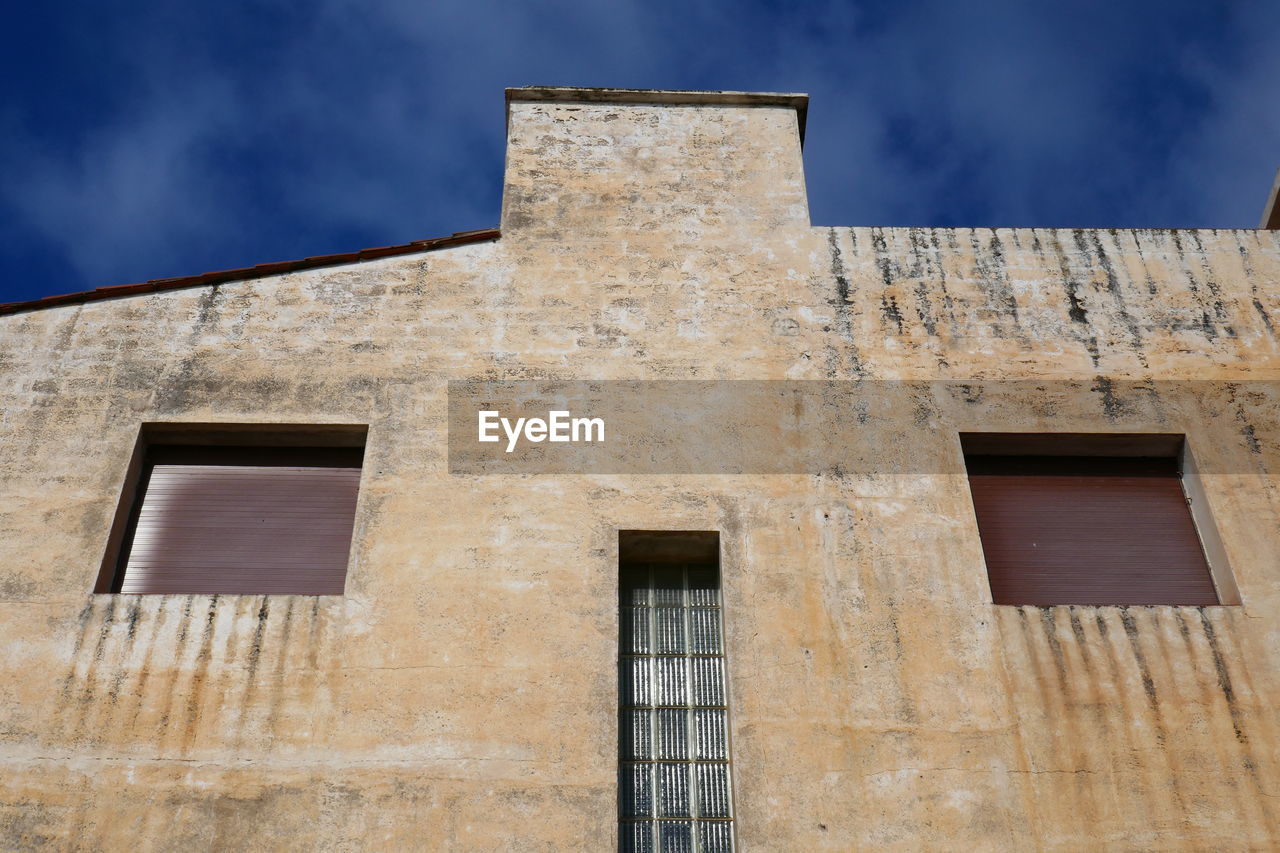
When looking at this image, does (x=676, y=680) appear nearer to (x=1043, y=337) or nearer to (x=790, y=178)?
(x=1043, y=337)

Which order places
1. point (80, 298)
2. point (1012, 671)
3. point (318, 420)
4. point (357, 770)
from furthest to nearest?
point (80, 298) → point (318, 420) → point (1012, 671) → point (357, 770)

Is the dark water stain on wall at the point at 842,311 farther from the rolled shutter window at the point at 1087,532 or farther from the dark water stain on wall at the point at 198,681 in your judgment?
the dark water stain on wall at the point at 198,681

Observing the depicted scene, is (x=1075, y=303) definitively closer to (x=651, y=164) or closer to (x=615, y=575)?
(x=651, y=164)

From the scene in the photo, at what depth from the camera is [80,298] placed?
Answer: 1112 cm

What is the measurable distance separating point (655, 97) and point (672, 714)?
22.7ft

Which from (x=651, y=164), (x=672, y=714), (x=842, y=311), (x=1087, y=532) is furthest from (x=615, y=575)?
(x=651, y=164)

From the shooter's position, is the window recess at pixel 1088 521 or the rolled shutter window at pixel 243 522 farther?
the window recess at pixel 1088 521

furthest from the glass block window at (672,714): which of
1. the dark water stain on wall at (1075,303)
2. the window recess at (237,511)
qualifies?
the dark water stain on wall at (1075,303)

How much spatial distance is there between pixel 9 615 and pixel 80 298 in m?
3.26

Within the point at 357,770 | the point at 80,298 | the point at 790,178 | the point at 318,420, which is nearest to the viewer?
the point at 357,770

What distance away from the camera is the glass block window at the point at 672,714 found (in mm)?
8672

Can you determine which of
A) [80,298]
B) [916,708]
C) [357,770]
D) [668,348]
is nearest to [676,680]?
[916,708]

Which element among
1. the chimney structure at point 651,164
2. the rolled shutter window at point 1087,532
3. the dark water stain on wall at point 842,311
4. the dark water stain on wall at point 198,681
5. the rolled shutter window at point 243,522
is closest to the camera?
the dark water stain on wall at point 198,681

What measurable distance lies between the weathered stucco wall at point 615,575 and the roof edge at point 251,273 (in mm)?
118
